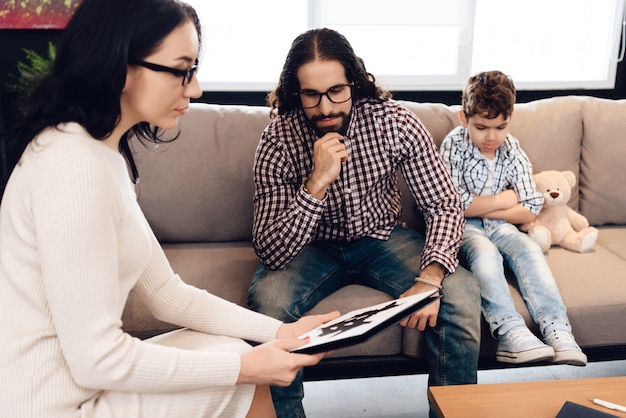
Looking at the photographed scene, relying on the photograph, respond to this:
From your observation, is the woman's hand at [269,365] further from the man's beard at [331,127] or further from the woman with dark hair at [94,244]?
the man's beard at [331,127]

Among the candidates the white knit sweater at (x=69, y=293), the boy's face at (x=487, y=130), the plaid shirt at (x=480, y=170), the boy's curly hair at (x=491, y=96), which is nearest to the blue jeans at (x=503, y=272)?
the plaid shirt at (x=480, y=170)

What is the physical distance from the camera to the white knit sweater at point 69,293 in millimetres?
921

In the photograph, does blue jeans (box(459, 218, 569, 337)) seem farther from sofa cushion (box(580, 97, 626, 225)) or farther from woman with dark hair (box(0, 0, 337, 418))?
woman with dark hair (box(0, 0, 337, 418))

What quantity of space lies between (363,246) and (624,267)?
0.87 m

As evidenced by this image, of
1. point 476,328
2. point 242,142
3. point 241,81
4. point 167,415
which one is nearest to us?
point 167,415

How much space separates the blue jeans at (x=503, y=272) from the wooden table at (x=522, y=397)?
41 cm

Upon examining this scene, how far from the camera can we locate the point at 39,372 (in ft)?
3.21

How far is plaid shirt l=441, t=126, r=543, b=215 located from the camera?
81.7 inches

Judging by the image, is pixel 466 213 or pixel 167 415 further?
pixel 466 213

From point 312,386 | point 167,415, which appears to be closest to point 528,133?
point 312,386

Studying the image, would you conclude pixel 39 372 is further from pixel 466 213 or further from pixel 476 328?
pixel 466 213

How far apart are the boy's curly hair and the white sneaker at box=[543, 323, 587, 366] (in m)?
0.70

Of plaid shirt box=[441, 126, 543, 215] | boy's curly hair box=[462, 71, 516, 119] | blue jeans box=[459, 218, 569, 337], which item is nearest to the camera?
blue jeans box=[459, 218, 569, 337]

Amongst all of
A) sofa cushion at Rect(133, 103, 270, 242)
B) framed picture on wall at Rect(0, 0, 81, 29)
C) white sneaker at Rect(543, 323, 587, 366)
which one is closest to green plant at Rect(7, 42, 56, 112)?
framed picture on wall at Rect(0, 0, 81, 29)
